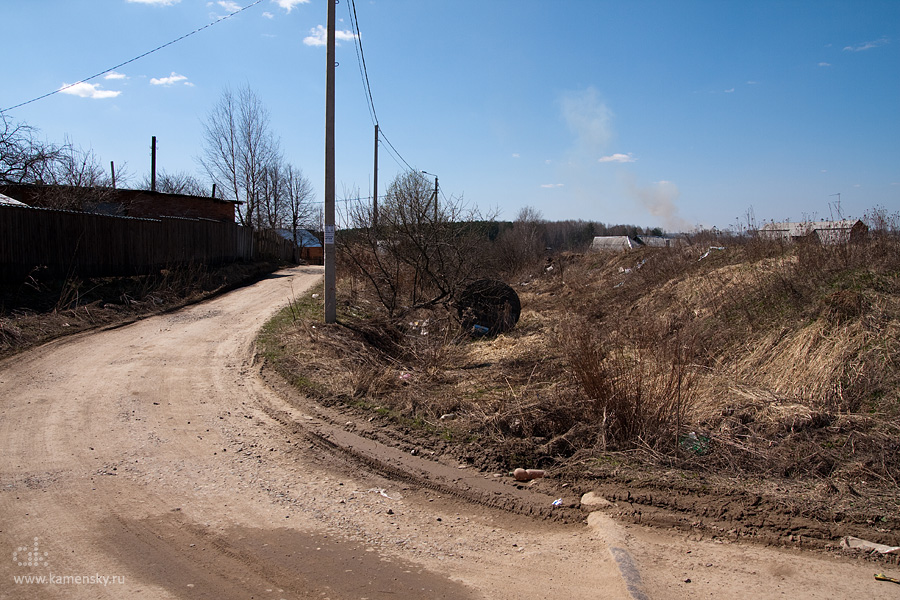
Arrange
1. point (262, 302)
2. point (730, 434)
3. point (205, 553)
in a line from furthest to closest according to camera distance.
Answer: point (262, 302) → point (730, 434) → point (205, 553)

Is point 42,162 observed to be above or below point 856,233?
above

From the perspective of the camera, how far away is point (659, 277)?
15.2 meters

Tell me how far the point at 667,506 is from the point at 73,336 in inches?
389

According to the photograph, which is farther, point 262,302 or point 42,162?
point 42,162

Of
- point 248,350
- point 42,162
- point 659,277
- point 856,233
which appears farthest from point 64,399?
point 42,162

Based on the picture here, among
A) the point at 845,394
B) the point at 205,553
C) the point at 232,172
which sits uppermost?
the point at 232,172

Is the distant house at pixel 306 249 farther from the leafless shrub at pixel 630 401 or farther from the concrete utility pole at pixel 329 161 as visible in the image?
the leafless shrub at pixel 630 401

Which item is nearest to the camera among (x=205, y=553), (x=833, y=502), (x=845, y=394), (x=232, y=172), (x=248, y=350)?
(x=205, y=553)

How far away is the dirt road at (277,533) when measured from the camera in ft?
10.2

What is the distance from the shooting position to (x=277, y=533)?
3689 millimetres

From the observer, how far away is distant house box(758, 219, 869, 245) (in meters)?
10.1

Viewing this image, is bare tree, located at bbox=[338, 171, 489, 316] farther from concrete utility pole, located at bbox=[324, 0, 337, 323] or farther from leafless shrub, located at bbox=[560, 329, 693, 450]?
leafless shrub, located at bbox=[560, 329, 693, 450]

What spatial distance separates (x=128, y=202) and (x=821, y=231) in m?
25.5

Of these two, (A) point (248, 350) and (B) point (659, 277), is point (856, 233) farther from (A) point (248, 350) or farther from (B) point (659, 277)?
(A) point (248, 350)
